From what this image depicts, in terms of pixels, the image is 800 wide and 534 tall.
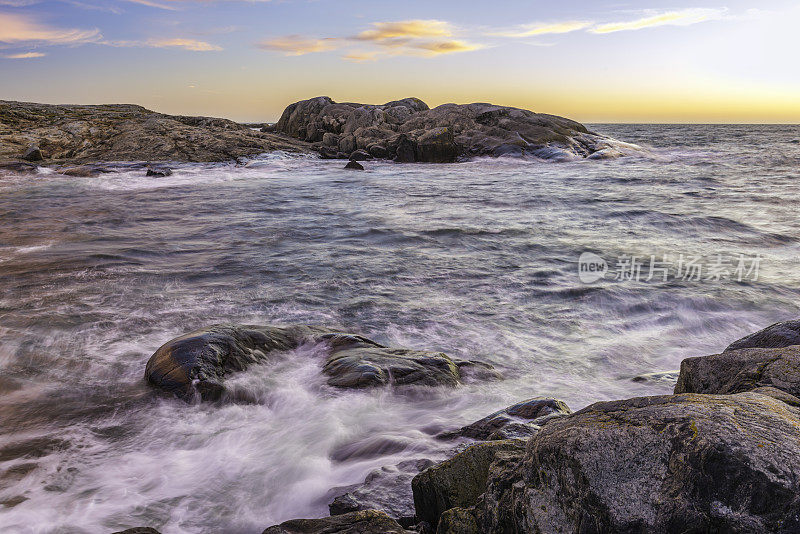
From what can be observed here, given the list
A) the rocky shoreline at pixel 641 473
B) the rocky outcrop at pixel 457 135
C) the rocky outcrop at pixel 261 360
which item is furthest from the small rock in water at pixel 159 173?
the rocky shoreline at pixel 641 473

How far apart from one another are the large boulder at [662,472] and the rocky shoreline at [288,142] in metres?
25.6

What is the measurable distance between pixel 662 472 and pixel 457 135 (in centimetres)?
3659

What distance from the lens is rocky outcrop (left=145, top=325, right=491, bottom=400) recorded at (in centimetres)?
455

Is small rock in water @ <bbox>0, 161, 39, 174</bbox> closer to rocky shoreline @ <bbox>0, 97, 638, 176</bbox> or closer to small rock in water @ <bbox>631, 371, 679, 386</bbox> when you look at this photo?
rocky shoreline @ <bbox>0, 97, 638, 176</bbox>

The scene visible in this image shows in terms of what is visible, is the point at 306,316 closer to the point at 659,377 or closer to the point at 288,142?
the point at 659,377

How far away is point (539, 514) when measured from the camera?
6.24 ft

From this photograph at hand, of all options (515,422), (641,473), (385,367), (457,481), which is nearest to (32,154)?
(385,367)

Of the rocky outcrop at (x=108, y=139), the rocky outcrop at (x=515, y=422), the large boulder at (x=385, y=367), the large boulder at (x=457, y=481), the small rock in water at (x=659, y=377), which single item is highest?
the rocky outcrop at (x=108, y=139)

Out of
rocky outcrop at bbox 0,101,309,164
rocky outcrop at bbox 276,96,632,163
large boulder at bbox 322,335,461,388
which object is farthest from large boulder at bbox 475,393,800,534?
rocky outcrop at bbox 276,96,632,163

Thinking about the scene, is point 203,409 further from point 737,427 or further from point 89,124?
point 89,124

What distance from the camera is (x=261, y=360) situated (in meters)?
5.10

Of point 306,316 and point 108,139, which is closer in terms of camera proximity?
point 306,316

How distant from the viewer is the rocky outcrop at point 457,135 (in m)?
32.3

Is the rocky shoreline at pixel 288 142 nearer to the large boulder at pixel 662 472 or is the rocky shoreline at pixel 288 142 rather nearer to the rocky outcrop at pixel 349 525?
the rocky outcrop at pixel 349 525
